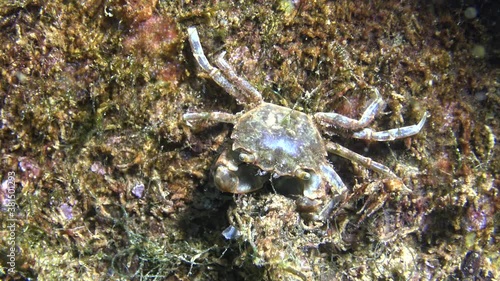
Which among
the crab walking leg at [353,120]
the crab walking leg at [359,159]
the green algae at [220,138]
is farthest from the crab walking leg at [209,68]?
the crab walking leg at [359,159]

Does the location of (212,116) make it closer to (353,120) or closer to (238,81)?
(238,81)

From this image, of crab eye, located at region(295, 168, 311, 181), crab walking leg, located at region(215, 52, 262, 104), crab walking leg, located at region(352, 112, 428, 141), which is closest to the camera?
crab eye, located at region(295, 168, 311, 181)

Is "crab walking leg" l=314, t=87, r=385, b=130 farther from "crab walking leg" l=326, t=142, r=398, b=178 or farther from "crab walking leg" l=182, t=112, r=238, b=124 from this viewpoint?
"crab walking leg" l=182, t=112, r=238, b=124

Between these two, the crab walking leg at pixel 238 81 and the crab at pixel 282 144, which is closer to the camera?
the crab at pixel 282 144

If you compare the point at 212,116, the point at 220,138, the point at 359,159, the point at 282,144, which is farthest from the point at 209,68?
the point at 359,159

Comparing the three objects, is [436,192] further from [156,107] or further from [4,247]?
[4,247]

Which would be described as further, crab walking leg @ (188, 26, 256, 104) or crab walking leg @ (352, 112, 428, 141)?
crab walking leg @ (352, 112, 428, 141)

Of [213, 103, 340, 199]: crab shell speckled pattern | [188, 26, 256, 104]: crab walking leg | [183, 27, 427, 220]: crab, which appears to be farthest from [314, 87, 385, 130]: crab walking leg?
[188, 26, 256, 104]: crab walking leg

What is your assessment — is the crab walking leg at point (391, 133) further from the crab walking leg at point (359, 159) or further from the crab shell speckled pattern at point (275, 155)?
the crab shell speckled pattern at point (275, 155)
